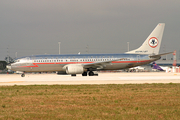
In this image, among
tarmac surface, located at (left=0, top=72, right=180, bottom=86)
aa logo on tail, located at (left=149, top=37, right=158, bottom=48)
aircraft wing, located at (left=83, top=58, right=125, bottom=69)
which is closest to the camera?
tarmac surface, located at (left=0, top=72, right=180, bottom=86)

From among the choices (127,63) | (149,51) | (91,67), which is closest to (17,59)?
(91,67)

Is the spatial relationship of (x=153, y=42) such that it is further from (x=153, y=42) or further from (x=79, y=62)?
(x=79, y=62)

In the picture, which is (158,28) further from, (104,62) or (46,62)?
(46,62)

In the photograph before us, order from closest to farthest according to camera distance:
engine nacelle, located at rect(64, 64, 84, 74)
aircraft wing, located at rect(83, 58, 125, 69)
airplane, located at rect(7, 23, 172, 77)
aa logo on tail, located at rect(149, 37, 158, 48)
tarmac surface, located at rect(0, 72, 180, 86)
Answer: tarmac surface, located at rect(0, 72, 180, 86) → engine nacelle, located at rect(64, 64, 84, 74) → aircraft wing, located at rect(83, 58, 125, 69) → airplane, located at rect(7, 23, 172, 77) → aa logo on tail, located at rect(149, 37, 158, 48)

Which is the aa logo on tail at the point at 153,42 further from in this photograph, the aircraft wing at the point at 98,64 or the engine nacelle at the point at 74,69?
the engine nacelle at the point at 74,69

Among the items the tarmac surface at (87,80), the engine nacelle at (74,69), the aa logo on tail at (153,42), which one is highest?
the aa logo on tail at (153,42)

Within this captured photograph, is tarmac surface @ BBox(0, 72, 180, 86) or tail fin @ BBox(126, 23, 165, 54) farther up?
tail fin @ BBox(126, 23, 165, 54)

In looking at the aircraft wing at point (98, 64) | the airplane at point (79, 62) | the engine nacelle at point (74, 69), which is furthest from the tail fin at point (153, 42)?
the engine nacelle at point (74, 69)

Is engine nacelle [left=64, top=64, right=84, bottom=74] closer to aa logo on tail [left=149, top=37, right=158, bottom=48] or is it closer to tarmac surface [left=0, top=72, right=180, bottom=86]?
tarmac surface [left=0, top=72, right=180, bottom=86]

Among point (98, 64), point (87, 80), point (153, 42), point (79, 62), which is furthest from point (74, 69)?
point (153, 42)

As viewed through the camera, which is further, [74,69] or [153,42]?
[153,42]

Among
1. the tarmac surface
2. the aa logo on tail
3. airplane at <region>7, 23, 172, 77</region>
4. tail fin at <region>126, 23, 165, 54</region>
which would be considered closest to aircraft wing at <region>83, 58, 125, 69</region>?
airplane at <region>7, 23, 172, 77</region>

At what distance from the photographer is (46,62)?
140 feet

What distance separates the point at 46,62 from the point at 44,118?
3445cm
